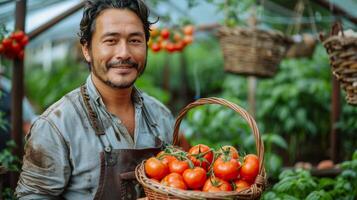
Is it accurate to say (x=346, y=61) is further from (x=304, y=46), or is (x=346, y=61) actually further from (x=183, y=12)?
(x=183, y=12)

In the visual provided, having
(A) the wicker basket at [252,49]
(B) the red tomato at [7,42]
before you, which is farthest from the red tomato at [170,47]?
(B) the red tomato at [7,42]

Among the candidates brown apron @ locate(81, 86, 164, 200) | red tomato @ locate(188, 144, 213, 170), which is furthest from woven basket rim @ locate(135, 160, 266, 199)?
brown apron @ locate(81, 86, 164, 200)

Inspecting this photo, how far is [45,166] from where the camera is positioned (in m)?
2.70

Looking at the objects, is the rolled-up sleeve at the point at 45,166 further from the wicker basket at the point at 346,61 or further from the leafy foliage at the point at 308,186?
the wicker basket at the point at 346,61

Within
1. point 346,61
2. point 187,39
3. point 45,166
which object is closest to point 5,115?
point 187,39

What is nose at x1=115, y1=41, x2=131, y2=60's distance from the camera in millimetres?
2832

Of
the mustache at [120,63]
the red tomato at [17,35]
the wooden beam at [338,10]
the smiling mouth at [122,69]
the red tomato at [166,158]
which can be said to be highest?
the wooden beam at [338,10]

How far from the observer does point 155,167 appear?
2.46m

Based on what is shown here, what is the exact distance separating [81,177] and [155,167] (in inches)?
20.1

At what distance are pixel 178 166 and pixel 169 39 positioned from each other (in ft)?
9.85

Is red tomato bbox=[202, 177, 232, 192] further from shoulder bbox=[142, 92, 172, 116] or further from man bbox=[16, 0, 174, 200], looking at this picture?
shoulder bbox=[142, 92, 172, 116]

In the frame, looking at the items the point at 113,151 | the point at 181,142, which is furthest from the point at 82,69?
the point at 113,151

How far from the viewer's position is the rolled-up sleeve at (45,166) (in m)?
2.70

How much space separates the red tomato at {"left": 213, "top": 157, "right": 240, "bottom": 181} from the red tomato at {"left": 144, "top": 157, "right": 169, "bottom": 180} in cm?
23
